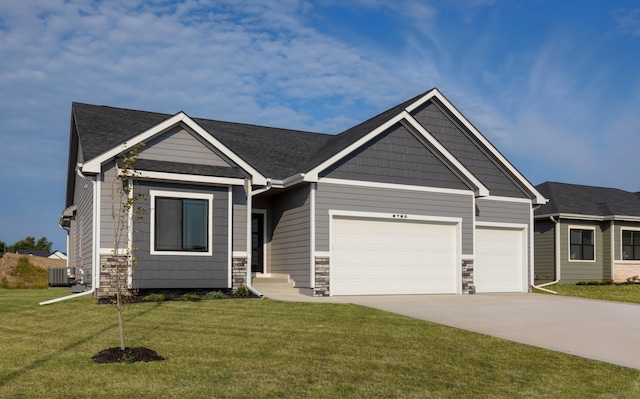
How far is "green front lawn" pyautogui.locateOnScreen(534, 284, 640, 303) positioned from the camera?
2013 centimetres

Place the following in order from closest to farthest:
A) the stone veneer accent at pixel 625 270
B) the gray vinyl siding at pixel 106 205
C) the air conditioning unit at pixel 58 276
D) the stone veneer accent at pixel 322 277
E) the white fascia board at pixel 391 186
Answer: the gray vinyl siding at pixel 106 205 < the stone veneer accent at pixel 322 277 < the white fascia board at pixel 391 186 < the air conditioning unit at pixel 58 276 < the stone veneer accent at pixel 625 270

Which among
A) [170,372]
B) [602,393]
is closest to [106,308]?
[170,372]

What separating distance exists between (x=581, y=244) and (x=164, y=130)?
2008 cm

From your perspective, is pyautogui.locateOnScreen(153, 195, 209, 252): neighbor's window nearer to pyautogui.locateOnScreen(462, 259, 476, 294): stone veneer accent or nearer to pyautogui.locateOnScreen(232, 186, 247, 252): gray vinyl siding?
pyautogui.locateOnScreen(232, 186, 247, 252): gray vinyl siding

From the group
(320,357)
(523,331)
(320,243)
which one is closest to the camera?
(320,357)

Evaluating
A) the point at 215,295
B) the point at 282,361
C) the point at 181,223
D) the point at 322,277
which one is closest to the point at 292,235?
the point at 322,277

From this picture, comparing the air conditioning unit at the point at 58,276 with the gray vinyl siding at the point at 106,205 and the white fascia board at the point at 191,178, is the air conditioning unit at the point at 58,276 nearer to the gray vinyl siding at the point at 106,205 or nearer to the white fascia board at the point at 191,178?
the gray vinyl siding at the point at 106,205

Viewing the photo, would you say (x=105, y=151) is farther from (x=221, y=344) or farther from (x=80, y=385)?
(x=80, y=385)

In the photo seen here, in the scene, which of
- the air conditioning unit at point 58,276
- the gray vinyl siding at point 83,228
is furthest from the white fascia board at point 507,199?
the air conditioning unit at point 58,276

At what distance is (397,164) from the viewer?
19047mm

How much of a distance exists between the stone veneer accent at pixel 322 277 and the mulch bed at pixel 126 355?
883 cm

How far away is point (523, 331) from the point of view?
11.7 m

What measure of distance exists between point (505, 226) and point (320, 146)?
23.7 feet

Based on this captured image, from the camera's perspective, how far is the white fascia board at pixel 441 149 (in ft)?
62.4
